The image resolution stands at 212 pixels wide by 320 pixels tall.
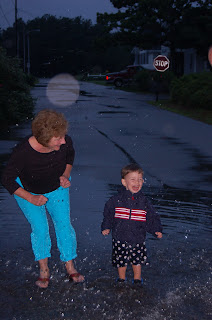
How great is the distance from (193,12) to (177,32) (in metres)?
2.95

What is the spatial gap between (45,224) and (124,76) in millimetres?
54767

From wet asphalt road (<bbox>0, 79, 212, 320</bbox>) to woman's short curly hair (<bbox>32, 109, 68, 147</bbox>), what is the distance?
1.23 m

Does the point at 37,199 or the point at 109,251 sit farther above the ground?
the point at 37,199

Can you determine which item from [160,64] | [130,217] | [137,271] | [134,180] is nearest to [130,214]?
[130,217]

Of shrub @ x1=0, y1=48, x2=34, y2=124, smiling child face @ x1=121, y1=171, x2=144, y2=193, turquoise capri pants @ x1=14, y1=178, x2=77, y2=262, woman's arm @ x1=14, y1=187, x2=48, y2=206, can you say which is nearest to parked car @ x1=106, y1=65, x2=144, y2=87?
shrub @ x1=0, y1=48, x2=34, y2=124

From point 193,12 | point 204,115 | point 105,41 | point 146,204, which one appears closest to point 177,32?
point 193,12

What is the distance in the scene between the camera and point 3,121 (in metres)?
17.7

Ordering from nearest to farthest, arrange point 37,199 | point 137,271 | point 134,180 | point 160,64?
point 37,199, point 134,180, point 137,271, point 160,64

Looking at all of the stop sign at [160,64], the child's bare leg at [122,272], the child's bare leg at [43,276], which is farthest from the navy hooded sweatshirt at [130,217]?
the stop sign at [160,64]

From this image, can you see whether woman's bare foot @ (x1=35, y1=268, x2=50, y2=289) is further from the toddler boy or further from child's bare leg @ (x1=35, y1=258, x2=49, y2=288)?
the toddler boy

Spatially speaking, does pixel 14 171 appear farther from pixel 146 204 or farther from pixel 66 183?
pixel 146 204

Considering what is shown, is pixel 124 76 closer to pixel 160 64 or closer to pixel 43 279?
pixel 160 64

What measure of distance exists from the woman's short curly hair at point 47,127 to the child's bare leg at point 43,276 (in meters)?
1.11

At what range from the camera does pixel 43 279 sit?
4820 mm
